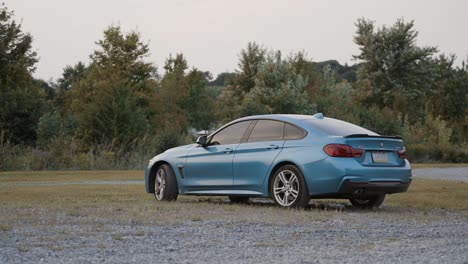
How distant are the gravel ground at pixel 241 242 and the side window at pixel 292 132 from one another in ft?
6.92

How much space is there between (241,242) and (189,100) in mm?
68102

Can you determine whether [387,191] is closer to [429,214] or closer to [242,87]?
[429,214]

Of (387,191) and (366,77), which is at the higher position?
(366,77)

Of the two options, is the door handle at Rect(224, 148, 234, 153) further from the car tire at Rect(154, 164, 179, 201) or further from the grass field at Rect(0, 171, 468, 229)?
the car tire at Rect(154, 164, 179, 201)

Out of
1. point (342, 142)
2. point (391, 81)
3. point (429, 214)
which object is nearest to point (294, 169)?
point (342, 142)

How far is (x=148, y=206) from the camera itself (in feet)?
39.0

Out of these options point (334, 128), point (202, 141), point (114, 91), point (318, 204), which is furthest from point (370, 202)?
point (114, 91)

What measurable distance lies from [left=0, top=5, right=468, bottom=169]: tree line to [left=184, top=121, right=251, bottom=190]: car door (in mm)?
14497

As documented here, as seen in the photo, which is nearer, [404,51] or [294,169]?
[294,169]

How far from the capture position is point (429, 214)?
36.7 ft

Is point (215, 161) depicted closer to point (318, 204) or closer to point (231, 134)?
point (231, 134)

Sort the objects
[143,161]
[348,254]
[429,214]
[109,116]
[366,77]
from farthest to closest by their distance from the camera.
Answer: [366,77] < [109,116] < [143,161] < [429,214] < [348,254]

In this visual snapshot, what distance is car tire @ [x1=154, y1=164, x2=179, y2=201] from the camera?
13.5m

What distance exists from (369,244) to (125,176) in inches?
618
